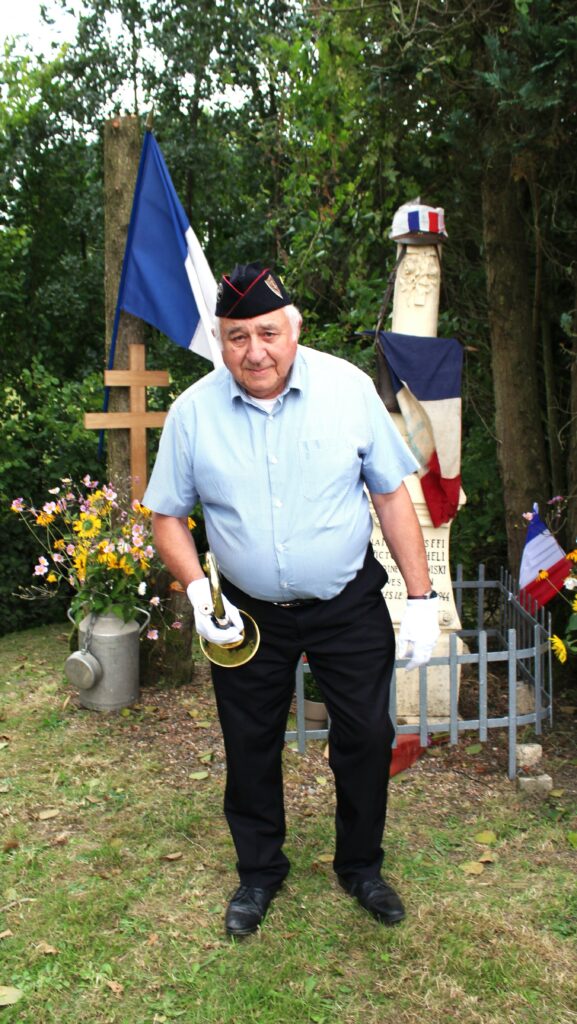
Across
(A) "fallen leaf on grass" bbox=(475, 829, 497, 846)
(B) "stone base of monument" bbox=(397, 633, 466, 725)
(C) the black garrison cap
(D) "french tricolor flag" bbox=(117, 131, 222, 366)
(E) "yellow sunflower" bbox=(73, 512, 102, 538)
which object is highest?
(D) "french tricolor flag" bbox=(117, 131, 222, 366)

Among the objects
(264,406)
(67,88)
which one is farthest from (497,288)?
(67,88)

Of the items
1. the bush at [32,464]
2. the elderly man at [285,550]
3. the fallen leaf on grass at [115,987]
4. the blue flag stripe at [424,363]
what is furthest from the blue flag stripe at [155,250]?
the fallen leaf on grass at [115,987]

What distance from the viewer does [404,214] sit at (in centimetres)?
408

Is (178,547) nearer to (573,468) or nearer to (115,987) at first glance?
(115,987)

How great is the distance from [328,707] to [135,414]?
271cm

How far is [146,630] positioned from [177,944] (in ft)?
8.00

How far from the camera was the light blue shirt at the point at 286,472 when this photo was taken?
2514mm

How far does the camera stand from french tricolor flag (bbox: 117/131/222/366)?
4.86 m

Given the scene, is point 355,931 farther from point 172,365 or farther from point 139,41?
point 139,41

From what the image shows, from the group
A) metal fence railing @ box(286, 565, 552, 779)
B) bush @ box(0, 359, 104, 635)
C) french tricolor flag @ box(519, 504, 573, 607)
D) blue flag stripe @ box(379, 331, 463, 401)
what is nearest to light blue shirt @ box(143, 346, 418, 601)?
metal fence railing @ box(286, 565, 552, 779)

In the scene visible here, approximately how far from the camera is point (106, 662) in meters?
4.61

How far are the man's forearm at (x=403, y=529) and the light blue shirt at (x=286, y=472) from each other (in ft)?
0.19

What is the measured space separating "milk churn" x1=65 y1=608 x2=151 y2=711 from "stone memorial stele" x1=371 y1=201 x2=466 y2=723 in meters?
1.36

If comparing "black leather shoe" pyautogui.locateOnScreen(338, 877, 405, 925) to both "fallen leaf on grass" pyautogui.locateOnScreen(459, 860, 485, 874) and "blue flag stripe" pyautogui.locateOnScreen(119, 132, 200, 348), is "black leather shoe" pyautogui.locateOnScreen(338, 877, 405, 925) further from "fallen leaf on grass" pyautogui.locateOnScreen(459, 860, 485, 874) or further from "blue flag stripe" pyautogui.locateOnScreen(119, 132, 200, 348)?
"blue flag stripe" pyautogui.locateOnScreen(119, 132, 200, 348)
